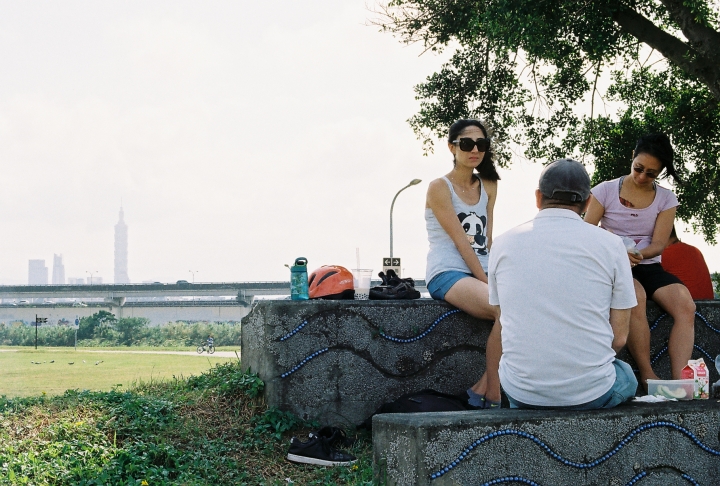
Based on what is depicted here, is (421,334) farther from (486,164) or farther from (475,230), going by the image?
(486,164)

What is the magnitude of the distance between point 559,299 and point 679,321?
2595 mm

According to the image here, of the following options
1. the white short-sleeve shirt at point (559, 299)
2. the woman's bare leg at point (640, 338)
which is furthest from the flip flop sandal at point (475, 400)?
the white short-sleeve shirt at point (559, 299)

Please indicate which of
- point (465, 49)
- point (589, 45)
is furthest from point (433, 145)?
point (589, 45)

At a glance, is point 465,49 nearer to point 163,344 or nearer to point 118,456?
point 118,456

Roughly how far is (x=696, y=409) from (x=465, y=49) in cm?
1124

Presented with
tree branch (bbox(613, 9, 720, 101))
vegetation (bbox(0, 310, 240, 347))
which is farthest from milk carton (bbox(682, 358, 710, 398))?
vegetation (bbox(0, 310, 240, 347))

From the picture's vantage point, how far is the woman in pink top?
5.35m

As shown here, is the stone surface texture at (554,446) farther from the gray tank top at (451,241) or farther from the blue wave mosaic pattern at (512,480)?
the gray tank top at (451,241)

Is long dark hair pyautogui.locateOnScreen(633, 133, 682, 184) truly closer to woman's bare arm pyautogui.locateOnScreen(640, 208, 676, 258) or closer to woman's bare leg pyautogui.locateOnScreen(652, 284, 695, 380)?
woman's bare arm pyautogui.locateOnScreen(640, 208, 676, 258)

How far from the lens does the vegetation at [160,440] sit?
4645 mm

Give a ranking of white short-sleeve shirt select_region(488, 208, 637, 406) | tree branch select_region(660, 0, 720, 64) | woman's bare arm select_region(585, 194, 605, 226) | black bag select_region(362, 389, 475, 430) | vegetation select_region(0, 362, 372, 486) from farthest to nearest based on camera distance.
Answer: tree branch select_region(660, 0, 720, 64) → woman's bare arm select_region(585, 194, 605, 226) → black bag select_region(362, 389, 475, 430) → vegetation select_region(0, 362, 372, 486) → white short-sleeve shirt select_region(488, 208, 637, 406)

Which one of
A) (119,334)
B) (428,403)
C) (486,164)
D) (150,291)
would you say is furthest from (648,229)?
(150,291)

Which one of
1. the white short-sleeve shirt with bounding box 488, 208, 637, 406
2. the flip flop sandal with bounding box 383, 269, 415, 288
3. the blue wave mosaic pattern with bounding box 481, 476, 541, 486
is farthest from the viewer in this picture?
the flip flop sandal with bounding box 383, 269, 415, 288

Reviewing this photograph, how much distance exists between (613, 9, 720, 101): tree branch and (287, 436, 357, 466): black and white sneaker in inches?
364
